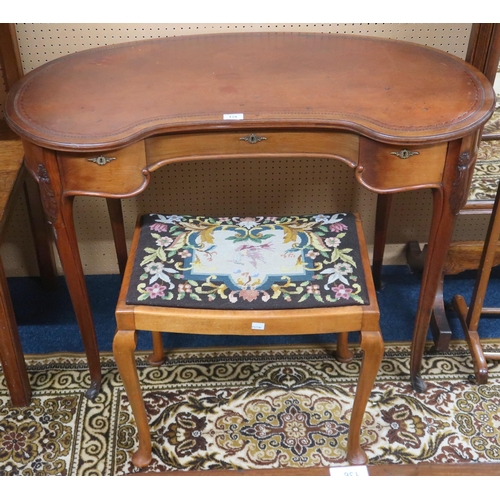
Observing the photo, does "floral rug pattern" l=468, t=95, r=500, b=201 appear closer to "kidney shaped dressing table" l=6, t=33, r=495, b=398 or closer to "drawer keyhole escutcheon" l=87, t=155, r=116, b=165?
"kidney shaped dressing table" l=6, t=33, r=495, b=398

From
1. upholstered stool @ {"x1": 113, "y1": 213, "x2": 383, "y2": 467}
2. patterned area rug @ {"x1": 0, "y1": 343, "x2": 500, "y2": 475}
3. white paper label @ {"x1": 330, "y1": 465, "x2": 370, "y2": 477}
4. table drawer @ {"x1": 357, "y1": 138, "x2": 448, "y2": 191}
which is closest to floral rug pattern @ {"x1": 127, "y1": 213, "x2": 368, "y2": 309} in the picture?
upholstered stool @ {"x1": 113, "y1": 213, "x2": 383, "y2": 467}

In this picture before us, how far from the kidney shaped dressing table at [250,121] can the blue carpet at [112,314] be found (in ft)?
1.62

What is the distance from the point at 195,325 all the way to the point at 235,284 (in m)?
0.14

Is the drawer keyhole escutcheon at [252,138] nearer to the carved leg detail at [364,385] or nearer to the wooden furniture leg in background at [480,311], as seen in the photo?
the carved leg detail at [364,385]

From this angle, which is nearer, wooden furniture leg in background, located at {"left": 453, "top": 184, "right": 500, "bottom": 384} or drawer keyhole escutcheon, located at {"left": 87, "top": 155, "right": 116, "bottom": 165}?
drawer keyhole escutcheon, located at {"left": 87, "top": 155, "right": 116, "bottom": 165}

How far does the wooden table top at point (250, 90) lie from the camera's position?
5.24 ft

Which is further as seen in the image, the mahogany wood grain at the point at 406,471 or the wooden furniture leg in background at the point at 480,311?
the wooden furniture leg in background at the point at 480,311

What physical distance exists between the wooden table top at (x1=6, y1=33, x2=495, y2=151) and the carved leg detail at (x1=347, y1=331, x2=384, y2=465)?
0.50 metres

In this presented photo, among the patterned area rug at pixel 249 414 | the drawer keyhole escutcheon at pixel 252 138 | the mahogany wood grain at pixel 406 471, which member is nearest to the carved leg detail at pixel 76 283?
the patterned area rug at pixel 249 414

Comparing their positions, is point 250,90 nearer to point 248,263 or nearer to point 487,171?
point 248,263

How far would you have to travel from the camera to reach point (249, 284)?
1.65 m

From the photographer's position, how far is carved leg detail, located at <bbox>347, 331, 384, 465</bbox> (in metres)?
1.64
